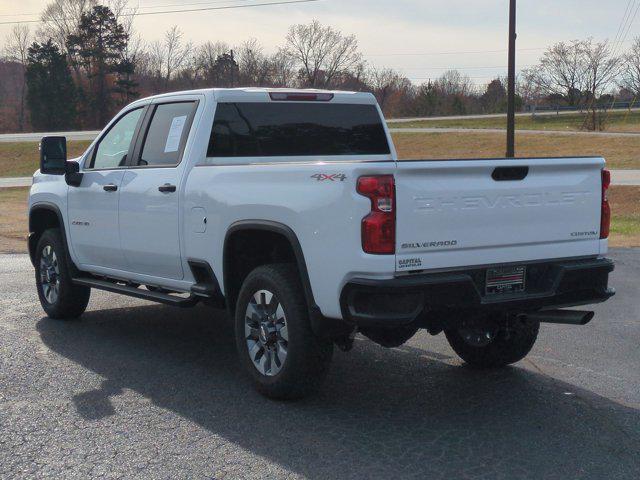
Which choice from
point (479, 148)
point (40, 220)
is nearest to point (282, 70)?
point (479, 148)

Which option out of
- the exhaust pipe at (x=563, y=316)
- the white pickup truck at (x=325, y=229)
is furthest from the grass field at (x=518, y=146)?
the exhaust pipe at (x=563, y=316)

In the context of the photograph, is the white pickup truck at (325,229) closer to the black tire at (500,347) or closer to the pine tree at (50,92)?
the black tire at (500,347)

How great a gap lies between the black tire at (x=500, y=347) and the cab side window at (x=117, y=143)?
3108mm

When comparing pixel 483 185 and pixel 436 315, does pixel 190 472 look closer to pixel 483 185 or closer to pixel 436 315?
pixel 436 315

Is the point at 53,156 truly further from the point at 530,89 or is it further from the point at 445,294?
the point at 530,89

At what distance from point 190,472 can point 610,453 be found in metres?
2.20

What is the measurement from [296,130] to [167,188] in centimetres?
121

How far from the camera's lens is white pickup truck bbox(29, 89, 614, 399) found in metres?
4.73

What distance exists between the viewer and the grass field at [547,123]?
1948 inches

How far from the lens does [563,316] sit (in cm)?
543

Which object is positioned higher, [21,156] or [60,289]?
[21,156]

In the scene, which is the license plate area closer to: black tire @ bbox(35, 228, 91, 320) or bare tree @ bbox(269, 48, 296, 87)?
black tire @ bbox(35, 228, 91, 320)

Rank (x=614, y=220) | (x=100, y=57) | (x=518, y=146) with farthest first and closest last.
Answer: (x=100, y=57) → (x=518, y=146) → (x=614, y=220)

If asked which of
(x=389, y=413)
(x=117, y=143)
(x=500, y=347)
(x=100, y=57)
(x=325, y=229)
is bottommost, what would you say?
(x=389, y=413)
